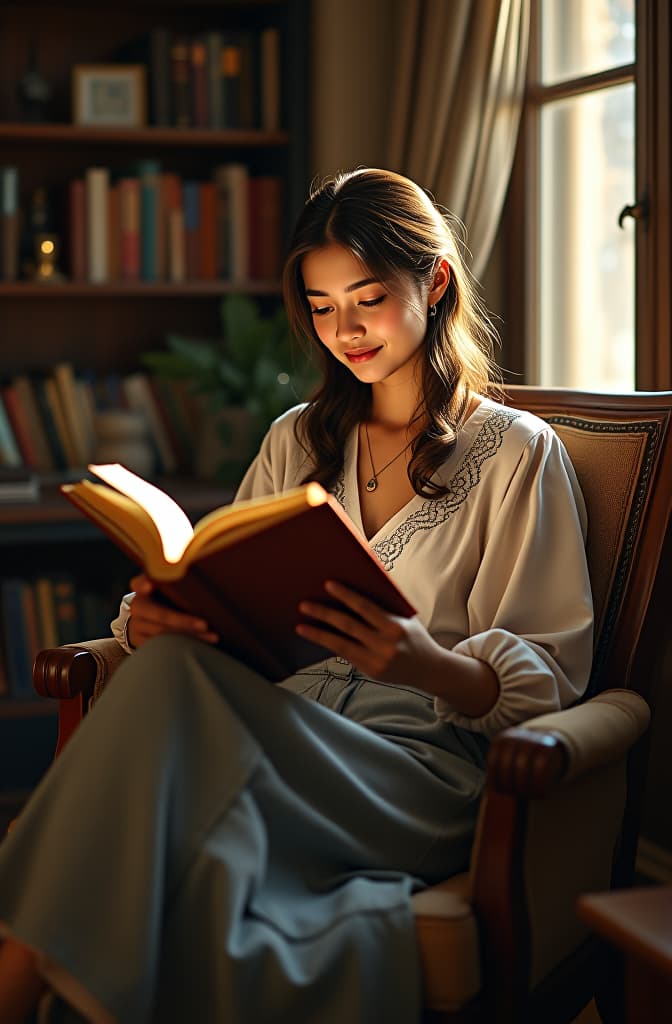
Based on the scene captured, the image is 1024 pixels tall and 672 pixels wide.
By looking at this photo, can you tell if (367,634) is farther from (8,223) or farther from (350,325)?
(8,223)

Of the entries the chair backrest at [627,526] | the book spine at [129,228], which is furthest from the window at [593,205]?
the book spine at [129,228]

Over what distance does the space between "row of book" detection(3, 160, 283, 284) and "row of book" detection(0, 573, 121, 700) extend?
793mm

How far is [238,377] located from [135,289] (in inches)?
14.8

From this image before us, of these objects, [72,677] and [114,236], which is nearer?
[72,677]

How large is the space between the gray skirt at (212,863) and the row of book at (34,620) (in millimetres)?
1687

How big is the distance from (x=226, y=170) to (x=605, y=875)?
2.22 metres

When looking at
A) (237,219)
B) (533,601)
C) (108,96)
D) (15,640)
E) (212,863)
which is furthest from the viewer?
(237,219)

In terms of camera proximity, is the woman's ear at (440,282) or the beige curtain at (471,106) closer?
the woman's ear at (440,282)

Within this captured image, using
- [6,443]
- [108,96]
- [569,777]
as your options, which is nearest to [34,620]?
[6,443]

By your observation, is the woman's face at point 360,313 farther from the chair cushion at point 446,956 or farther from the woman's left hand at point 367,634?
the chair cushion at point 446,956

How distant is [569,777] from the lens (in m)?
1.37

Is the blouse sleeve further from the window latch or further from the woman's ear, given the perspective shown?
the window latch

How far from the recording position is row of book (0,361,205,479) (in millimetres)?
3156

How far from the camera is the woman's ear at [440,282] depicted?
6.03 feet
